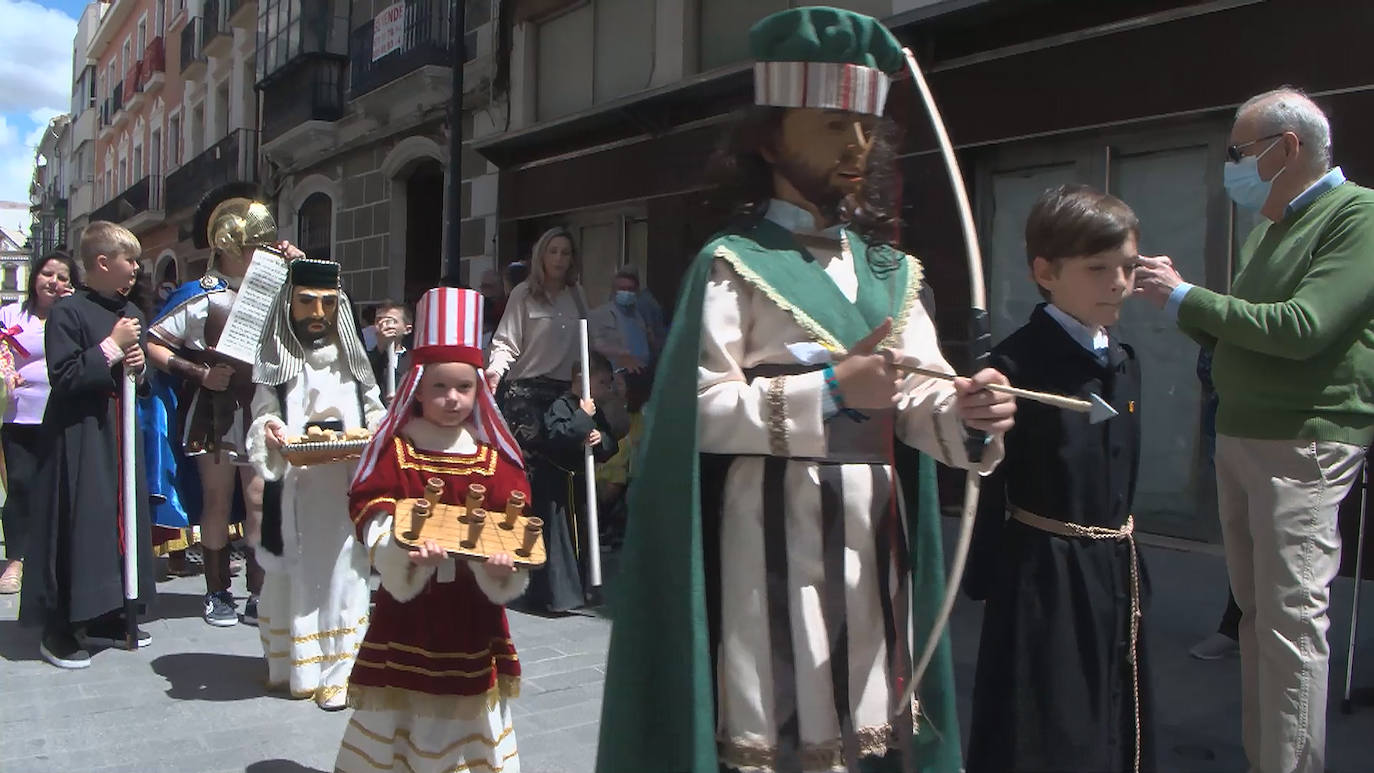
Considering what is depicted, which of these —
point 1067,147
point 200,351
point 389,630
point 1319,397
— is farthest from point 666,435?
point 1067,147

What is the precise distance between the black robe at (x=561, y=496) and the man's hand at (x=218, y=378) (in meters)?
1.50

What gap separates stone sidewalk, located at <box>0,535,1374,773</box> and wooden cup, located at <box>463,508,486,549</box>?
1.08 m

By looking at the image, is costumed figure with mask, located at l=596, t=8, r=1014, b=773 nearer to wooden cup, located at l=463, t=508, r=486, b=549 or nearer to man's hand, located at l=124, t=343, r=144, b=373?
wooden cup, located at l=463, t=508, r=486, b=549

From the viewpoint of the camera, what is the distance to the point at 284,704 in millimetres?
4316

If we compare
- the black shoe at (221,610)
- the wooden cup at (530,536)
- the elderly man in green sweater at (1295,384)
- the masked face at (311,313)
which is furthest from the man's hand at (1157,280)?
the black shoe at (221,610)

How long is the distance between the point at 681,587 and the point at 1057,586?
3.09 feet

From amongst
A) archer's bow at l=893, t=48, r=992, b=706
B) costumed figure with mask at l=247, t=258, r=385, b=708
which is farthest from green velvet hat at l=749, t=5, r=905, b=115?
costumed figure with mask at l=247, t=258, r=385, b=708

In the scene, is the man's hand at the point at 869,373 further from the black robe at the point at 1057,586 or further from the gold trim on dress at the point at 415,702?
the gold trim on dress at the point at 415,702

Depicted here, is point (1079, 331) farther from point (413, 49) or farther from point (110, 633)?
point (413, 49)

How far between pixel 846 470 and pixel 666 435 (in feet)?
1.14

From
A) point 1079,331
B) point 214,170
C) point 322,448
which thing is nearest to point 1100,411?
point 1079,331

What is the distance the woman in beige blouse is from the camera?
5832mm

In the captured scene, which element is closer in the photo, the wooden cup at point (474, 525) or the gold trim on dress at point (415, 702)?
the wooden cup at point (474, 525)

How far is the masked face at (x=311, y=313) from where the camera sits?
4312mm
